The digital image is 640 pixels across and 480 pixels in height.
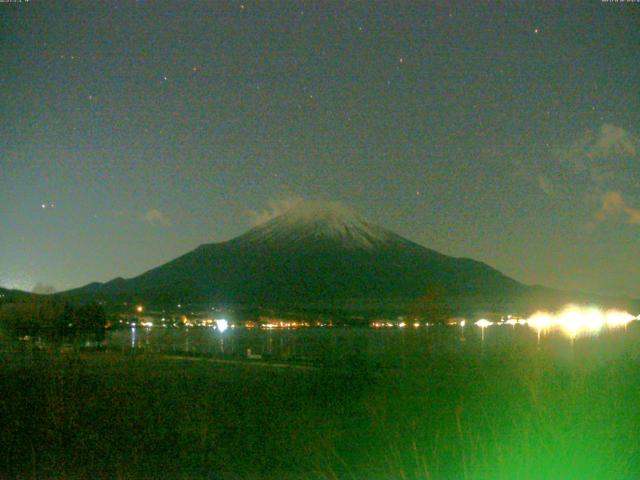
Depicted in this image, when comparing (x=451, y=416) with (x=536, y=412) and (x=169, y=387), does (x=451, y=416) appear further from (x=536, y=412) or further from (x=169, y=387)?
(x=169, y=387)

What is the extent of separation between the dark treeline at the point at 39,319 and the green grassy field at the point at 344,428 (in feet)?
128

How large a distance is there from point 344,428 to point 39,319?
5036 cm

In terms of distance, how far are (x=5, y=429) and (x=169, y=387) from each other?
26.0ft

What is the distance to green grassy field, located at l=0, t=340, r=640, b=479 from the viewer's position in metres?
8.57

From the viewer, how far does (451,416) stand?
13.9 metres

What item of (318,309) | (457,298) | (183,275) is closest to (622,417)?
(457,298)

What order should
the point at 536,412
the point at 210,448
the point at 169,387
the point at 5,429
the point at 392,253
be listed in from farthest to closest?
the point at 392,253 → the point at 169,387 → the point at 5,429 → the point at 210,448 → the point at 536,412

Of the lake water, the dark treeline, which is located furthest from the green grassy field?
the dark treeline

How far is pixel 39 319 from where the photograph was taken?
59.5 metres

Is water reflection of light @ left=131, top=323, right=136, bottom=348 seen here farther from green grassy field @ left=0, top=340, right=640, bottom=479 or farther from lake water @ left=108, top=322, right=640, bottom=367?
green grassy field @ left=0, top=340, right=640, bottom=479

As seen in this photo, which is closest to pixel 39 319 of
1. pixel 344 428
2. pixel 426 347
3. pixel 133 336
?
pixel 426 347

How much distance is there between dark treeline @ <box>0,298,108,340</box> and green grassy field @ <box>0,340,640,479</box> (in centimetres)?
3908

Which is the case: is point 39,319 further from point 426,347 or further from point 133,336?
point 133,336

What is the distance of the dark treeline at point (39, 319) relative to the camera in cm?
5778
